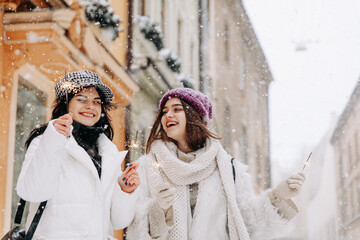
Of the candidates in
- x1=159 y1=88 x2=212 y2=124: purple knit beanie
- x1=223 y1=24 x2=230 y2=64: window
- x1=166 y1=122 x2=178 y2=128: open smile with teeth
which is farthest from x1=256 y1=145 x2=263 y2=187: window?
x1=166 y1=122 x2=178 y2=128: open smile with teeth

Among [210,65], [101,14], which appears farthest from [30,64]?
[210,65]

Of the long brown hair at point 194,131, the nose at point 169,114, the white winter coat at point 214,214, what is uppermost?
the nose at point 169,114

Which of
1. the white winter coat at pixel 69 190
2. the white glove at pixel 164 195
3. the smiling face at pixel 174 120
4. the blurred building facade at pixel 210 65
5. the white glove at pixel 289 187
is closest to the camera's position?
the white winter coat at pixel 69 190

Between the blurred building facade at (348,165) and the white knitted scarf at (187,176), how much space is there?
14.4 ft

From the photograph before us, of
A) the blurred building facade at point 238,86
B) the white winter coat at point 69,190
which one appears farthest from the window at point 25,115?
the blurred building facade at point 238,86

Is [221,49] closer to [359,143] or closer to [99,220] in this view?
[359,143]

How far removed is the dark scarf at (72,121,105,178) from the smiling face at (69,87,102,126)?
44mm

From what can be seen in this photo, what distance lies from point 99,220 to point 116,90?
9.25 ft

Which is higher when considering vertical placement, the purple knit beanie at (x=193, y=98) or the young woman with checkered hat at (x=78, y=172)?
the purple knit beanie at (x=193, y=98)

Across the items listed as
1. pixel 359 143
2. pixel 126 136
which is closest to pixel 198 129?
pixel 126 136

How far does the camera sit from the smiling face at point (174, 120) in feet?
12.3

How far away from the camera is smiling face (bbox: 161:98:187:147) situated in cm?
374

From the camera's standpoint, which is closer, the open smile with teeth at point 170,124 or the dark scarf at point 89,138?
the dark scarf at point 89,138

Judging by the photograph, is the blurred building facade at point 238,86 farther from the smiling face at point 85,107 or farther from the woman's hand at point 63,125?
the woman's hand at point 63,125
